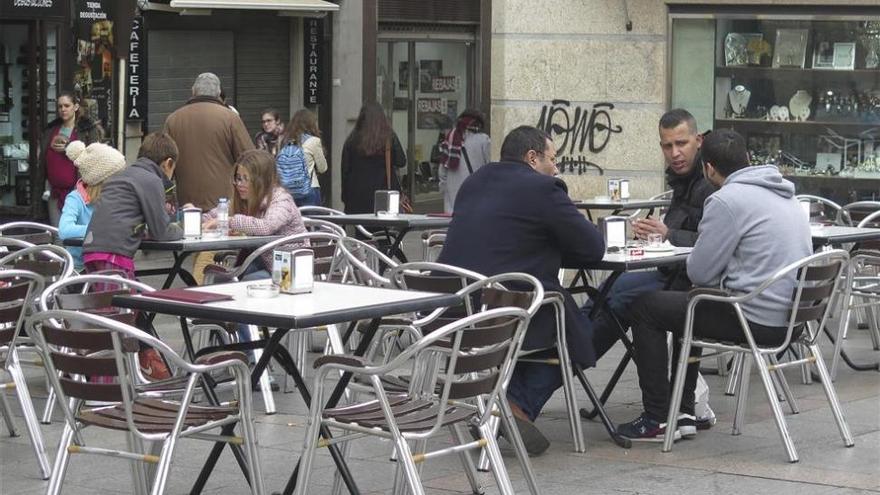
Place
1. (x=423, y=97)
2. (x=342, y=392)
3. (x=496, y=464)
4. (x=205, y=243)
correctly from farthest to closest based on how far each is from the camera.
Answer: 1. (x=423, y=97)
2. (x=205, y=243)
3. (x=342, y=392)
4. (x=496, y=464)

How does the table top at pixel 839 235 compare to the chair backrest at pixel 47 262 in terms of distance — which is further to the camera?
the table top at pixel 839 235

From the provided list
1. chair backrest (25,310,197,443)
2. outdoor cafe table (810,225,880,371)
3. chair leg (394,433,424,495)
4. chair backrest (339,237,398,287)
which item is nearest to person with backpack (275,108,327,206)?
chair backrest (339,237,398,287)

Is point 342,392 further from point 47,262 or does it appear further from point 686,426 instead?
point 47,262

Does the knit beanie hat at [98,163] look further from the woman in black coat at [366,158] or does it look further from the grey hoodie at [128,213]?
the woman in black coat at [366,158]

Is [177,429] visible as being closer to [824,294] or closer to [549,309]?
[549,309]

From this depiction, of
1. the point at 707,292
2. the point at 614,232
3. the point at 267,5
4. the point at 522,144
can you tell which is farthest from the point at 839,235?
the point at 267,5

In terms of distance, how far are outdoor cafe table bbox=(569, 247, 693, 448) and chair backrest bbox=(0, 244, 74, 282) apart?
8.19 ft

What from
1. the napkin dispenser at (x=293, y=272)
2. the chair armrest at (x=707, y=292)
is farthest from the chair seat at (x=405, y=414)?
the chair armrest at (x=707, y=292)

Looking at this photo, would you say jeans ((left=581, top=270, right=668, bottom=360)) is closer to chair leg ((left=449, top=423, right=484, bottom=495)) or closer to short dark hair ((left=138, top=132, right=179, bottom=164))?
chair leg ((left=449, top=423, right=484, bottom=495))

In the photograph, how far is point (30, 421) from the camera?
7.16 m

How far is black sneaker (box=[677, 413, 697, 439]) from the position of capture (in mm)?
7793

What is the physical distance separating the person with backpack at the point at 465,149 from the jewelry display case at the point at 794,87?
1870mm

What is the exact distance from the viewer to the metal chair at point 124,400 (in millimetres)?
5449

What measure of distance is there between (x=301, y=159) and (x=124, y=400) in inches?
327
